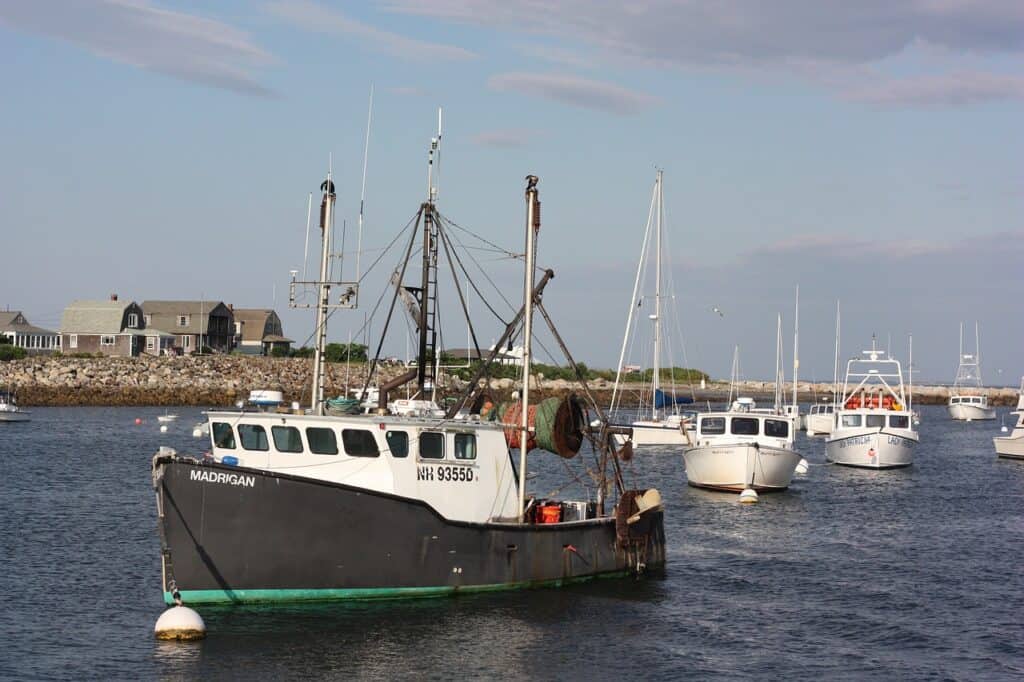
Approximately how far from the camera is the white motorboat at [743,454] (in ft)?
145

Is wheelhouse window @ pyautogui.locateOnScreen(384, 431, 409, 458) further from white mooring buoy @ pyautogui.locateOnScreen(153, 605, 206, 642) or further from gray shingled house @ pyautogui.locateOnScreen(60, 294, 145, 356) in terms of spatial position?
gray shingled house @ pyautogui.locateOnScreen(60, 294, 145, 356)

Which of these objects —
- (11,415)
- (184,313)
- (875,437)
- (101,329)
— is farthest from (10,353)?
(875,437)

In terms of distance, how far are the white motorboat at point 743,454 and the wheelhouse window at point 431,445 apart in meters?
22.2

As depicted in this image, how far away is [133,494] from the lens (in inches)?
1630

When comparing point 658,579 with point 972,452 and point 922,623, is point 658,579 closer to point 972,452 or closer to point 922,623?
point 922,623

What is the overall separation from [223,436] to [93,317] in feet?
355

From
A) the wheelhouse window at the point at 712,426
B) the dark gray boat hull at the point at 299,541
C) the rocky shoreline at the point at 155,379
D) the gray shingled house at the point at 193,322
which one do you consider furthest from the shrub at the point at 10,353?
the dark gray boat hull at the point at 299,541

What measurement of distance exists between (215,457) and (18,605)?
467cm

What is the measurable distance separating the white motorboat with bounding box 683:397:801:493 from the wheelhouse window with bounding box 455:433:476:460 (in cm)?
2163

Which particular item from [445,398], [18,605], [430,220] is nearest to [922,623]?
[445,398]

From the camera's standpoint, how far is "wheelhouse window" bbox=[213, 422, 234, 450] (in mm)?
23062

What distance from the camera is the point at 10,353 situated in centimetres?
11175

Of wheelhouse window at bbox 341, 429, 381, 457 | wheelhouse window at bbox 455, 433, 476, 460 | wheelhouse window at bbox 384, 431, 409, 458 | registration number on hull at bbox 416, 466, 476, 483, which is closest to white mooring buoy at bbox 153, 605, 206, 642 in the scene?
wheelhouse window at bbox 341, 429, 381, 457

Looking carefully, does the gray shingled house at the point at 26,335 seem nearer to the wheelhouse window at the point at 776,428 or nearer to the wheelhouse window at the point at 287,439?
the wheelhouse window at the point at 776,428
